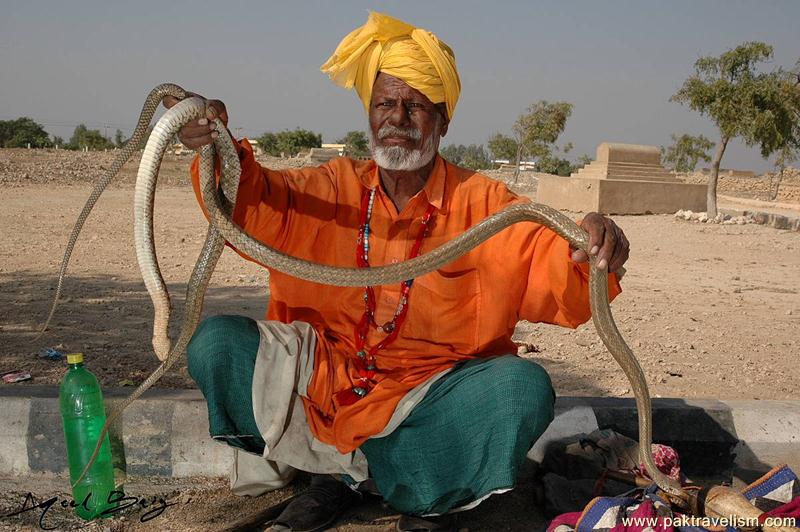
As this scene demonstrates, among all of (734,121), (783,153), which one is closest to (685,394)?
(734,121)

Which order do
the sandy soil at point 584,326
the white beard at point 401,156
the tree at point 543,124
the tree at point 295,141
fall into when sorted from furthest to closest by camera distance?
1. the tree at point 295,141
2. the tree at point 543,124
3. the sandy soil at point 584,326
4. the white beard at point 401,156

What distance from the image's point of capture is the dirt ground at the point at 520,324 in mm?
3857

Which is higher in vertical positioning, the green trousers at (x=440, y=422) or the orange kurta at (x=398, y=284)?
the orange kurta at (x=398, y=284)

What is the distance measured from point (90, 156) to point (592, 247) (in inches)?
979

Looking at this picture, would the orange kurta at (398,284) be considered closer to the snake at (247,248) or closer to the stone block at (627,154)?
the snake at (247,248)

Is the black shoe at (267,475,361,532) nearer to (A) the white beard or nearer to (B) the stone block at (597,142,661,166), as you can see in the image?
(A) the white beard

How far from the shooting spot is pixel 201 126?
92.1 inches

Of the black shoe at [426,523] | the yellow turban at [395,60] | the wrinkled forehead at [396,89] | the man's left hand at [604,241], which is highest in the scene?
the yellow turban at [395,60]

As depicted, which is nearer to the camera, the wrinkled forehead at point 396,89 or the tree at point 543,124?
the wrinkled forehead at point 396,89

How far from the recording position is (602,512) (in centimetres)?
229

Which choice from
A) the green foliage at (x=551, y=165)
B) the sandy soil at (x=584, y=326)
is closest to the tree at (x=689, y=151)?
the green foliage at (x=551, y=165)

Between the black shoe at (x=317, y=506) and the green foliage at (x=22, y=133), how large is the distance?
42.8 metres

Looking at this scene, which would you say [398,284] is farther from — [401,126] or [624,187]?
[624,187]

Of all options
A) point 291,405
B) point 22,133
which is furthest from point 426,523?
point 22,133
